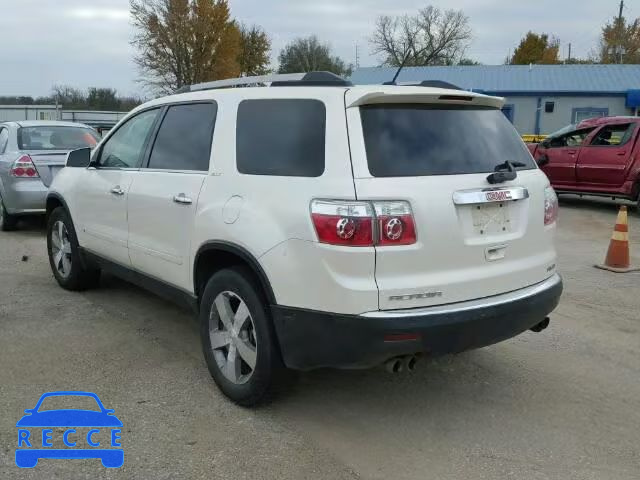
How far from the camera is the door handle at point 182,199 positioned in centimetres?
378

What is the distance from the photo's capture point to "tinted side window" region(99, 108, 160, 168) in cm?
459

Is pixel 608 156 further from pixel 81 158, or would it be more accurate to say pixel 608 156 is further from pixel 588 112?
pixel 588 112

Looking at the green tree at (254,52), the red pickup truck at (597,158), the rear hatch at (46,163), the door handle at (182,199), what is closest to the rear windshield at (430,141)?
the door handle at (182,199)

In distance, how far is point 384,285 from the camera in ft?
9.56

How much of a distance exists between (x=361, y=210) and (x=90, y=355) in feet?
8.31

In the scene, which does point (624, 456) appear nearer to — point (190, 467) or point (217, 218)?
point (190, 467)

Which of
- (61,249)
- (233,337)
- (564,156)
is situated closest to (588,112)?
(564,156)

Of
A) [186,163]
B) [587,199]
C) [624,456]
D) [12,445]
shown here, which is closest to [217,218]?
[186,163]

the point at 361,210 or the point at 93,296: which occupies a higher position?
the point at 361,210

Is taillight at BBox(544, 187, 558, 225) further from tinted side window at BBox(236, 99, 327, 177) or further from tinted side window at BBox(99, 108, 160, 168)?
tinted side window at BBox(99, 108, 160, 168)

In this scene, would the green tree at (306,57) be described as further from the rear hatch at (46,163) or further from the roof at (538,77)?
the rear hatch at (46,163)

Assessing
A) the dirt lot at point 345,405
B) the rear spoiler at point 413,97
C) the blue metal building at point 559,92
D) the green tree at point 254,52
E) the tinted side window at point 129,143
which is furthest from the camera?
the green tree at point 254,52

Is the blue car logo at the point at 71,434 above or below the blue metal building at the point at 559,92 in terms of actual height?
below

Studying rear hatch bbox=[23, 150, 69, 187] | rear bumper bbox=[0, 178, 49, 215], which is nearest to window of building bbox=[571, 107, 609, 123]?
rear hatch bbox=[23, 150, 69, 187]
